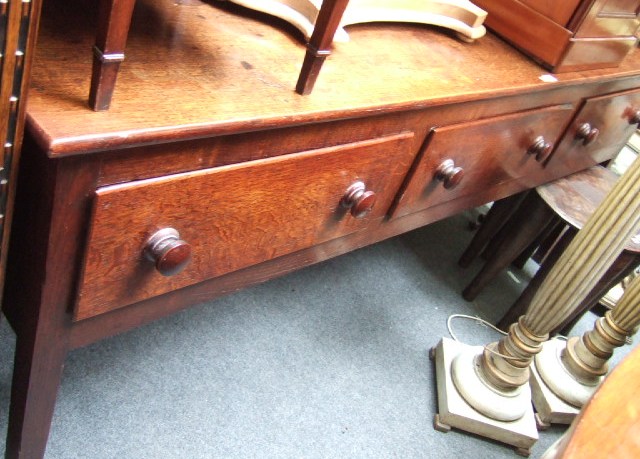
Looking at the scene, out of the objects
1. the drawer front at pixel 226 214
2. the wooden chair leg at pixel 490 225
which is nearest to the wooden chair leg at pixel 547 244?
the wooden chair leg at pixel 490 225

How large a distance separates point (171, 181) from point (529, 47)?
32.1 inches

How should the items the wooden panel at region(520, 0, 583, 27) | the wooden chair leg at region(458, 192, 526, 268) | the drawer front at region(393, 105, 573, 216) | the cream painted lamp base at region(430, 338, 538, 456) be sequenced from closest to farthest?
the drawer front at region(393, 105, 573, 216)
the wooden panel at region(520, 0, 583, 27)
the cream painted lamp base at region(430, 338, 538, 456)
the wooden chair leg at region(458, 192, 526, 268)

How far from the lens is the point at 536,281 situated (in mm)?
1537

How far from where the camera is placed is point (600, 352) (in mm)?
1445

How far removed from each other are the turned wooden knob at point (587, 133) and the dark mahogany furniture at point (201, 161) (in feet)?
1.16

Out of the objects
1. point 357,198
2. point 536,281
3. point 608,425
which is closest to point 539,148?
point 536,281

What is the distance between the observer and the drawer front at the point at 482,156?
3.22 feet

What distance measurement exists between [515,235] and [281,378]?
0.72 m

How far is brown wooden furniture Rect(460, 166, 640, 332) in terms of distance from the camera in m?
1.43

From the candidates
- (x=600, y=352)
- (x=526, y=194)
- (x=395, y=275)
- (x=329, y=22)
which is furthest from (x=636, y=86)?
(x=329, y=22)

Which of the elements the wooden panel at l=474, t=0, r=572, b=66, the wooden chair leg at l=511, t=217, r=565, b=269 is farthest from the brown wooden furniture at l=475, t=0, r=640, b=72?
the wooden chair leg at l=511, t=217, r=565, b=269

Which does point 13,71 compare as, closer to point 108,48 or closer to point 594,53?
point 108,48

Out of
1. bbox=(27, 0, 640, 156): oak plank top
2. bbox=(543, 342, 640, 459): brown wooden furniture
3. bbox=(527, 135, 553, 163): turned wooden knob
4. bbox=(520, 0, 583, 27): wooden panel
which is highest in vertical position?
bbox=(520, 0, 583, 27): wooden panel

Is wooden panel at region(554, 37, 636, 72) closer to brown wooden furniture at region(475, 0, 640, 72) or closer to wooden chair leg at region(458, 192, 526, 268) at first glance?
brown wooden furniture at region(475, 0, 640, 72)
